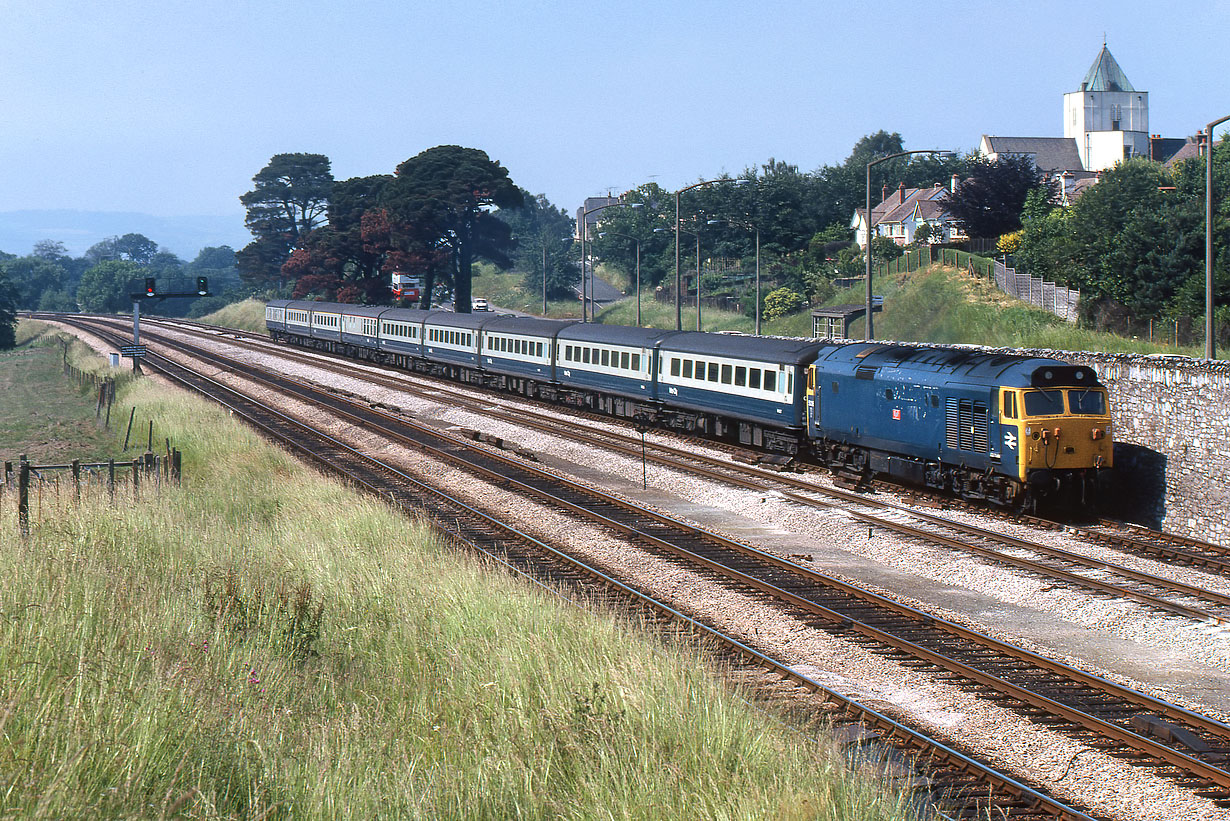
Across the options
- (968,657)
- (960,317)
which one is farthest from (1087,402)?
(960,317)

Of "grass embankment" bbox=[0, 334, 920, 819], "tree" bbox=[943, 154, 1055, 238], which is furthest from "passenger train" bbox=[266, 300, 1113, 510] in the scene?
"tree" bbox=[943, 154, 1055, 238]

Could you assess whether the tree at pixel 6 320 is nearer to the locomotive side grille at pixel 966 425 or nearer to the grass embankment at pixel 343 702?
the grass embankment at pixel 343 702

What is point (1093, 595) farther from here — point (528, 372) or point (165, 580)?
point (528, 372)

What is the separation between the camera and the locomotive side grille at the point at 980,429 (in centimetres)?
2203

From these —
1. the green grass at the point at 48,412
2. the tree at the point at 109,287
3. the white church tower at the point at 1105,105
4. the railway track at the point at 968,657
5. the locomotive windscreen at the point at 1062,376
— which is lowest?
the railway track at the point at 968,657

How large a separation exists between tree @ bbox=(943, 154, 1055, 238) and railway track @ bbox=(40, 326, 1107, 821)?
5300 centimetres

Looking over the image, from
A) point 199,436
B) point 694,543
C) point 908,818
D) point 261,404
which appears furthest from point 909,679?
point 261,404

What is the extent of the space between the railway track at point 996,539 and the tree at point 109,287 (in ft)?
457

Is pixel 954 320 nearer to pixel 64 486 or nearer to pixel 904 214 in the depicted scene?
pixel 64 486

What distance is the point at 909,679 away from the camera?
1277cm

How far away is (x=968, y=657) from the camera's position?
13.5 meters

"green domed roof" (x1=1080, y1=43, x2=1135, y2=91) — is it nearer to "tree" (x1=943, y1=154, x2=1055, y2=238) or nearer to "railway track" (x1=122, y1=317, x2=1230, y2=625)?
"tree" (x1=943, y1=154, x2=1055, y2=238)

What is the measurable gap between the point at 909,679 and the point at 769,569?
5421 millimetres

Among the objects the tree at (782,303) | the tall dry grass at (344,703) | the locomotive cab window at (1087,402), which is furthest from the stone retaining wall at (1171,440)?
the tree at (782,303)
